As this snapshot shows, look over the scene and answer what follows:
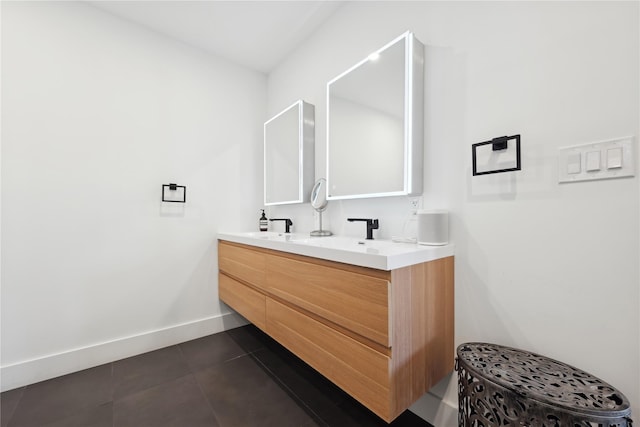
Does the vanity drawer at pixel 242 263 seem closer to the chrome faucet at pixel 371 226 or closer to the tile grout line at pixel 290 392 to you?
the tile grout line at pixel 290 392

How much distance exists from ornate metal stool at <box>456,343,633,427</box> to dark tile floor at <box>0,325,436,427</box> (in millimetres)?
612

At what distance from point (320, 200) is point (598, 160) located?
4.89 ft

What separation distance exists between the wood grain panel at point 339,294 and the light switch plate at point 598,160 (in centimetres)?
77

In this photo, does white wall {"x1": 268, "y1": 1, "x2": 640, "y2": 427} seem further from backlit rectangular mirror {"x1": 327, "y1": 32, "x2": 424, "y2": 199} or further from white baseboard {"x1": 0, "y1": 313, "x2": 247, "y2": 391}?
white baseboard {"x1": 0, "y1": 313, "x2": 247, "y2": 391}

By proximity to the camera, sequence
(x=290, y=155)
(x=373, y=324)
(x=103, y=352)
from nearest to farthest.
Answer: (x=373, y=324)
(x=103, y=352)
(x=290, y=155)

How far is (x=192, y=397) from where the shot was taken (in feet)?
5.02

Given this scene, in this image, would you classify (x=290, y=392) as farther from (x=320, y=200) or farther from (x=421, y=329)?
(x=320, y=200)

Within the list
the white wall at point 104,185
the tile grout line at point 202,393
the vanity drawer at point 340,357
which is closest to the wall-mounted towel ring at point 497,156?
the vanity drawer at point 340,357

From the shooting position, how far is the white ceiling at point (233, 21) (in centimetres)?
189

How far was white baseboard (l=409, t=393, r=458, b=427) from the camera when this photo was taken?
4.15 ft

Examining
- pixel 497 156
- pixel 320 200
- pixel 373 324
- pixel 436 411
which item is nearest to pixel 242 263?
pixel 320 200

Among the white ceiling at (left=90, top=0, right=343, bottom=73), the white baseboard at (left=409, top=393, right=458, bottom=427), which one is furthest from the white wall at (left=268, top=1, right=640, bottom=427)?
the white ceiling at (left=90, top=0, right=343, bottom=73)

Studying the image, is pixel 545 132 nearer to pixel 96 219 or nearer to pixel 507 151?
pixel 507 151

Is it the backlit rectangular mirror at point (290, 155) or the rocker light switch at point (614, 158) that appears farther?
the backlit rectangular mirror at point (290, 155)
